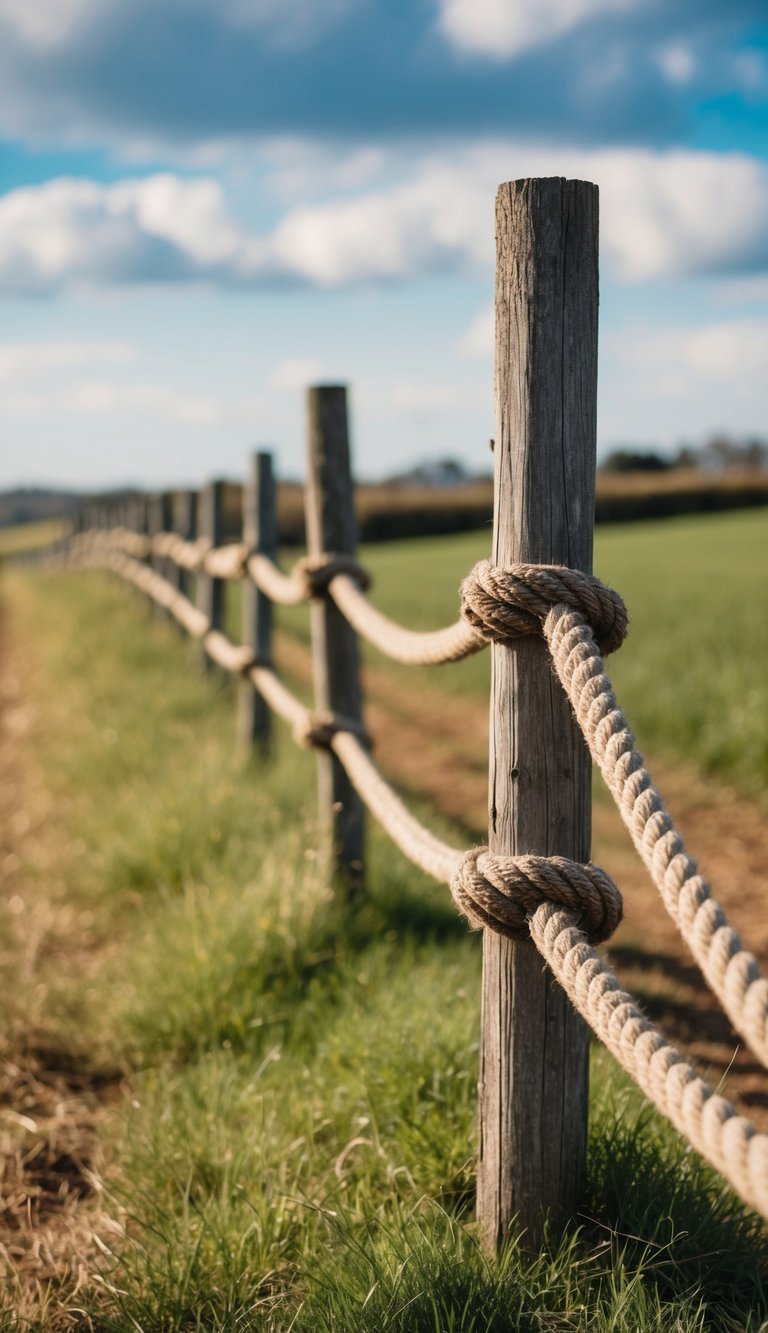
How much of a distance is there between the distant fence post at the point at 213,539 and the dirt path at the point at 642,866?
4.62 ft

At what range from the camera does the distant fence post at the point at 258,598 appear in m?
5.37

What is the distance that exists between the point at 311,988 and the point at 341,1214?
0.89m

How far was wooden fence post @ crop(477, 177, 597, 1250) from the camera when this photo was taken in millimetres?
1805

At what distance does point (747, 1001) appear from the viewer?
116 cm

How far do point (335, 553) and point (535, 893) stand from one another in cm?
210

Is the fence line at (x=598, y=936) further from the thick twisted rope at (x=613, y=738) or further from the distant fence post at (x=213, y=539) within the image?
the distant fence post at (x=213, y=539)

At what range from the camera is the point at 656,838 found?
140 cm

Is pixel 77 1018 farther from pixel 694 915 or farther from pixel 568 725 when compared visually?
pixel 694 915

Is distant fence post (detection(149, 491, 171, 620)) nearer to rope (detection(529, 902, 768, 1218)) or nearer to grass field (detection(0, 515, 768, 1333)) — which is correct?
grass field (detection(0, 515, 768, 1333))

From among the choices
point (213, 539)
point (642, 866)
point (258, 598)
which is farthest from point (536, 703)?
point (213, 539)

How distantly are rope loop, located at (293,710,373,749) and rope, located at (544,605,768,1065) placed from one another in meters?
1.85

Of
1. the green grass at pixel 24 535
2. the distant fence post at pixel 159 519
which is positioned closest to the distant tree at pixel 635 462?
the green grass at pixel 24 535

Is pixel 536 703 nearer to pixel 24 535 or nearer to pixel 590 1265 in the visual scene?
pixel 590 1265

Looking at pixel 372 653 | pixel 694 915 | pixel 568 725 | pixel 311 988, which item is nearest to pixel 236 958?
pixel 311 988
